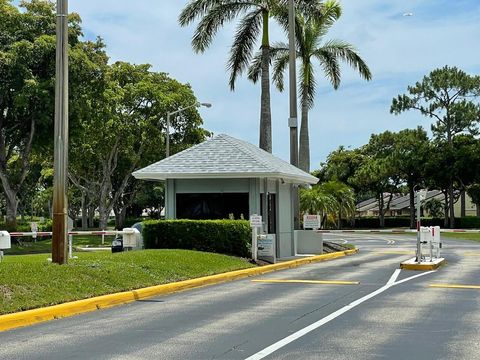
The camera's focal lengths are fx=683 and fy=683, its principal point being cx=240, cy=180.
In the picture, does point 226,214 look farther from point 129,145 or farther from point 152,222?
point 129,145

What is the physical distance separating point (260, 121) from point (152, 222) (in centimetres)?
1122

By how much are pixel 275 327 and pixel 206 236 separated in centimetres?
1066

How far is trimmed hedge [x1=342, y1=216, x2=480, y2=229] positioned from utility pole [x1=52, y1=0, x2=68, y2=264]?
60969 mm

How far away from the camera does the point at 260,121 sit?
30453mm

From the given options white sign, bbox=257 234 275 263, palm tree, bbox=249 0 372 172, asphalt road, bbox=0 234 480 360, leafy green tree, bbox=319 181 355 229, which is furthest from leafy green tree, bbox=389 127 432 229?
asphalt road, bbox=0 234 480 360

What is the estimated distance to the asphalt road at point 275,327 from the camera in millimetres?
7836

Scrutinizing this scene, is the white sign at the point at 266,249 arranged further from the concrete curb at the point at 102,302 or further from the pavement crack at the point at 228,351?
the pavement crack at the point at 228,351

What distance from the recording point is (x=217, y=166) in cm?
2211

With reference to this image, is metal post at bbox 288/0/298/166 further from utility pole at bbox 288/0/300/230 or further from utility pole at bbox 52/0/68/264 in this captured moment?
utility pole at bbox 52/0/68/264

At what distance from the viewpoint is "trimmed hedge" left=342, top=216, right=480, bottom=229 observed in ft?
226

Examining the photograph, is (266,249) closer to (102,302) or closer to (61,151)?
(61,151)

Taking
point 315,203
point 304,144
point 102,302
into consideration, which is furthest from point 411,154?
point 102,302

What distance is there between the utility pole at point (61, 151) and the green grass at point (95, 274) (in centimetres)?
49

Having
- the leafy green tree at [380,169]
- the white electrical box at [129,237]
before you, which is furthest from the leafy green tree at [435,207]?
the white electrical box at [129,237]
